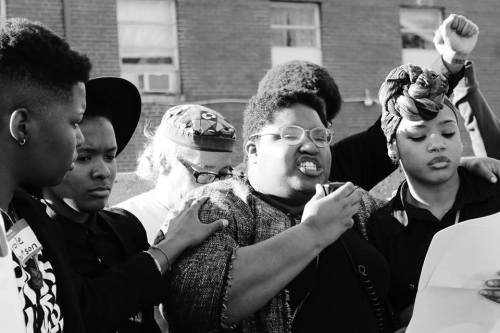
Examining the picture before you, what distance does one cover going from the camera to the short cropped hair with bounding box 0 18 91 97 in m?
1.85

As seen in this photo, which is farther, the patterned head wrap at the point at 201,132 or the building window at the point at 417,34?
the building window at the point at 417,34

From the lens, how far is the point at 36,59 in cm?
189

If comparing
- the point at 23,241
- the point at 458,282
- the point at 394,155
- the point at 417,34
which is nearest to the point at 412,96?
the point at 394,155

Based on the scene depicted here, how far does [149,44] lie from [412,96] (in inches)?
392

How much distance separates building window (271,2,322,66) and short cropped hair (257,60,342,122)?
34.8ft

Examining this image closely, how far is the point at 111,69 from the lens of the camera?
11.7 m

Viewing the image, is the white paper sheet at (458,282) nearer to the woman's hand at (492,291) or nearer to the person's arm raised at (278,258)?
the woman's hand at (492,291)

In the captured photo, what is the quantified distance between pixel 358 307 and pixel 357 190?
14.1 inches

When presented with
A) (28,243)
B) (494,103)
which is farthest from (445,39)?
(494,103)

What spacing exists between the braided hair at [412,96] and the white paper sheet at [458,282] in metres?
0.65

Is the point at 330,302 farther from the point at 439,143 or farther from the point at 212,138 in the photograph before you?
the point at 212,138

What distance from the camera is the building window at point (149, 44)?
39.5ft

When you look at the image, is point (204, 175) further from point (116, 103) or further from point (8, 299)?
point (8, 299)

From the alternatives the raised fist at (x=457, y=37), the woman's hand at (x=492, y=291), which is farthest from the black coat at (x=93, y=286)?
the raised fist at (x=457, y=37)
